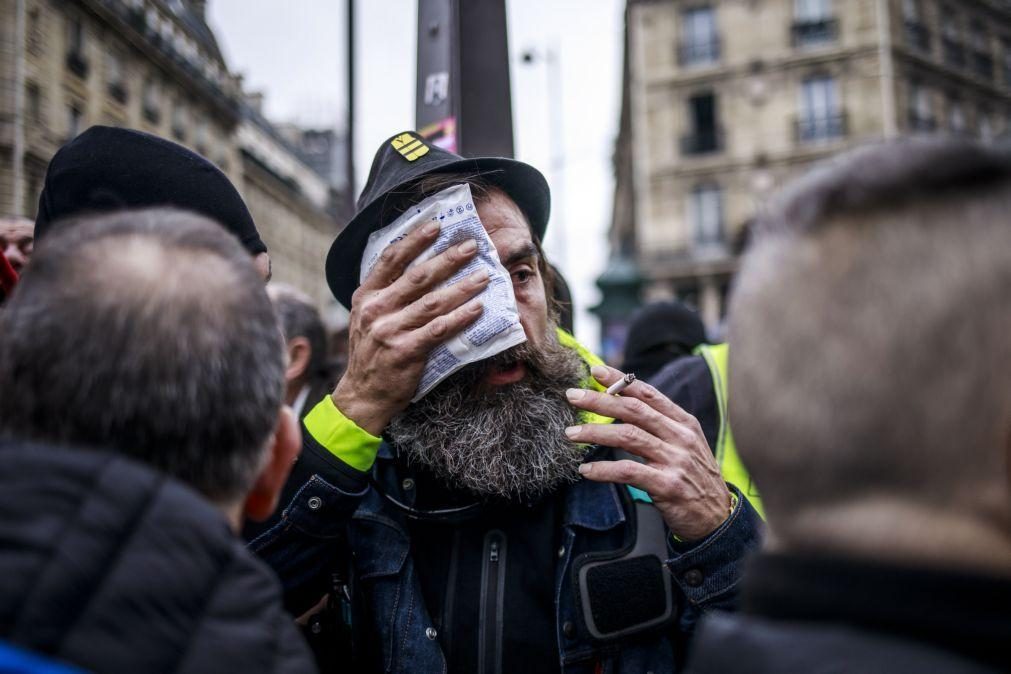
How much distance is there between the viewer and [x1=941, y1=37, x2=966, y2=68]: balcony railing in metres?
27.5

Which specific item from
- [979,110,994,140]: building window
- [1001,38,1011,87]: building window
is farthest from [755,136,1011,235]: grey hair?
[1001,38,1011,87]: building window

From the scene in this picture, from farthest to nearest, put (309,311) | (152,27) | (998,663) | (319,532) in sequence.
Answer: (309,311) < (152,27) < (319,532) < (998,663)

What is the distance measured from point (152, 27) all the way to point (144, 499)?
2767mm

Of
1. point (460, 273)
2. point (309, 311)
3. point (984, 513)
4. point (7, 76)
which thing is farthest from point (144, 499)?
point (309, 311)

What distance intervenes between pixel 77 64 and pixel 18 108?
25cm

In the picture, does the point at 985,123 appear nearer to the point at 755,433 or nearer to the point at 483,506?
the point at 483,506

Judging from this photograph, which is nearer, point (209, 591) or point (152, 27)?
point (209, 591)

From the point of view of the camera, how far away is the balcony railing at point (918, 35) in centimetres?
2642

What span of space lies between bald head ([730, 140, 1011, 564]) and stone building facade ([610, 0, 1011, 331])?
25.8m

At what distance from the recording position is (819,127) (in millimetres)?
26469

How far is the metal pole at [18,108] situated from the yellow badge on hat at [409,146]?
130 cm

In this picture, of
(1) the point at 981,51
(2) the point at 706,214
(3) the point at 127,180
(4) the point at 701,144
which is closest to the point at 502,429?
(3) the point at 127,180

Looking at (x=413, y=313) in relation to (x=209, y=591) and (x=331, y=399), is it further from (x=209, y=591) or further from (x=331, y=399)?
(x=209, y=591)

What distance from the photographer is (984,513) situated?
854 millimetres
